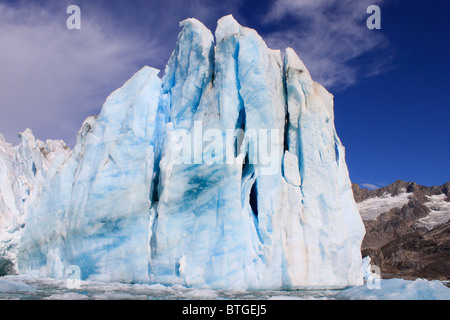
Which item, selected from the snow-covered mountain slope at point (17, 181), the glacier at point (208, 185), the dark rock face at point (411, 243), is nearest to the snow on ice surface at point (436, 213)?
the dark rock face at point (411, 243)

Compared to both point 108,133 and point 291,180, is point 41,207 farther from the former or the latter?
point 291,180

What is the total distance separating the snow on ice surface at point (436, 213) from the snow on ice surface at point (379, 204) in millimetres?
3384

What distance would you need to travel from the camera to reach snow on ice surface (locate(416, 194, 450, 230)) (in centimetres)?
4778

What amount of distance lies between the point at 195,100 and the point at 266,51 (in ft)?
9.63

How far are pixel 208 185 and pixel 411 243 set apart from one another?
34.0m

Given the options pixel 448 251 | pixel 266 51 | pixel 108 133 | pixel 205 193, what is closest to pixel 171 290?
pixel 205 193

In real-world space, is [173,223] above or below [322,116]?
below

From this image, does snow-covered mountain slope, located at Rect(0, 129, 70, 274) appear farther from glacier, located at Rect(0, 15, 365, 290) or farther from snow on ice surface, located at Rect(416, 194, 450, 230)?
snow on ice surface, located at Rect(416, 194, 450, 230)

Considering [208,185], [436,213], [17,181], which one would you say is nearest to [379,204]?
[436,213]

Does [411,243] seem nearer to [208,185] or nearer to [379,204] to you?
[379,204]

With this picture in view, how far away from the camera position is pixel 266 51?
14.1 m

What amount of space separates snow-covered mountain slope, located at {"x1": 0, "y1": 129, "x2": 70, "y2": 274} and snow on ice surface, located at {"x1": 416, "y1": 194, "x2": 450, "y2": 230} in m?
41.8

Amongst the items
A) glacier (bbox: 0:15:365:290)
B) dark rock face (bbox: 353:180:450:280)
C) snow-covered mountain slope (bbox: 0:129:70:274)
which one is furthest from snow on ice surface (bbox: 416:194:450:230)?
snow-covered mountain slope (bbox: 0:129:70:274)
